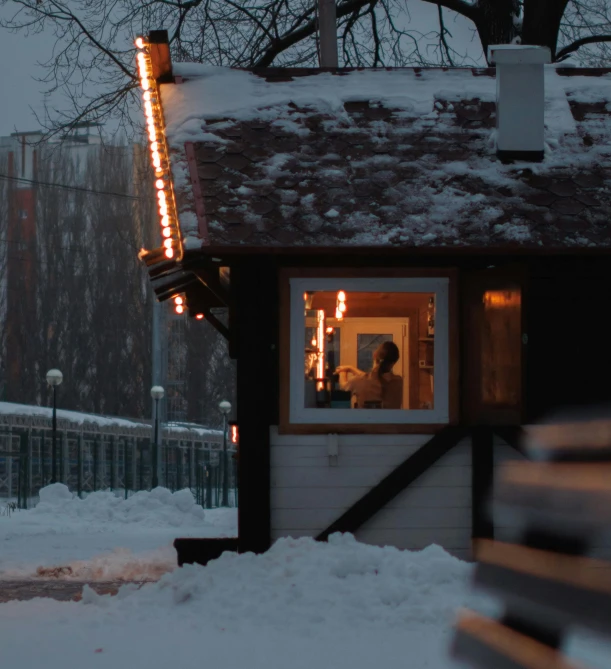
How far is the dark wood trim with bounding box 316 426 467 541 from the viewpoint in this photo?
34.6 feet

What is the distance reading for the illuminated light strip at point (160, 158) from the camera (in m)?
10.4

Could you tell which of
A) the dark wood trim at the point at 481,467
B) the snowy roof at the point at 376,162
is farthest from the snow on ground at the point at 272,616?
the snowy roof at the point at 376,162

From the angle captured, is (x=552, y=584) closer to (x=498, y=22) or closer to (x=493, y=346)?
(x=493, y=346)

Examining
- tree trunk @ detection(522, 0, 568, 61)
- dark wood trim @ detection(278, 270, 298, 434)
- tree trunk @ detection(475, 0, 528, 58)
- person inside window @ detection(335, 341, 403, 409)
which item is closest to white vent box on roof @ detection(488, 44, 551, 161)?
person inside window @ detection(335, 341, 403, 409)

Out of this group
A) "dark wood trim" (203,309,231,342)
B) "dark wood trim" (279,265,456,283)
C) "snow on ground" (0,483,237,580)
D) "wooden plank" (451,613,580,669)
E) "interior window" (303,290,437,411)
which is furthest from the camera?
"snow on ground" (0,483,237,580)

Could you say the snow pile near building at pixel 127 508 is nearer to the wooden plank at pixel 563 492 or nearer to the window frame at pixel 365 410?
the window frame at pixel 365 410

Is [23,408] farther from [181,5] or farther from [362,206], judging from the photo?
[362,206]

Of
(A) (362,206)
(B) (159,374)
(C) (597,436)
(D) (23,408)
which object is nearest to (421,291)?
(A) (362,206)

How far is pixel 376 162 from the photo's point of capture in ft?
36.4

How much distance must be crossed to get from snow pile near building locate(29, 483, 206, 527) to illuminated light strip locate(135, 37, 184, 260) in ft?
39.6

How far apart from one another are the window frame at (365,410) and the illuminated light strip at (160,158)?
3.34 ft

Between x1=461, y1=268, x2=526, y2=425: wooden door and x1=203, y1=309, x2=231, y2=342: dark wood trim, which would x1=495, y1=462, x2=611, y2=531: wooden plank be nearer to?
x1=461, y1=268, x2=526, y2=425: wooden door

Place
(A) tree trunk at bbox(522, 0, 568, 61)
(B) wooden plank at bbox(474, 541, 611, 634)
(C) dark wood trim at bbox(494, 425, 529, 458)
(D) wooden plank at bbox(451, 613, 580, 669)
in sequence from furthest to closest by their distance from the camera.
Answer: (A) tree trunk at bbox(522, 0, 568, 61), (C) dark wood trim at bbox(494, 425, 529, 458), (D) wooden plank at bbox(451, 613, 580, 669), (B) wooden plank at bbox(474, 541, 611, 634)

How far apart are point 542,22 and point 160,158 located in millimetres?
11050
